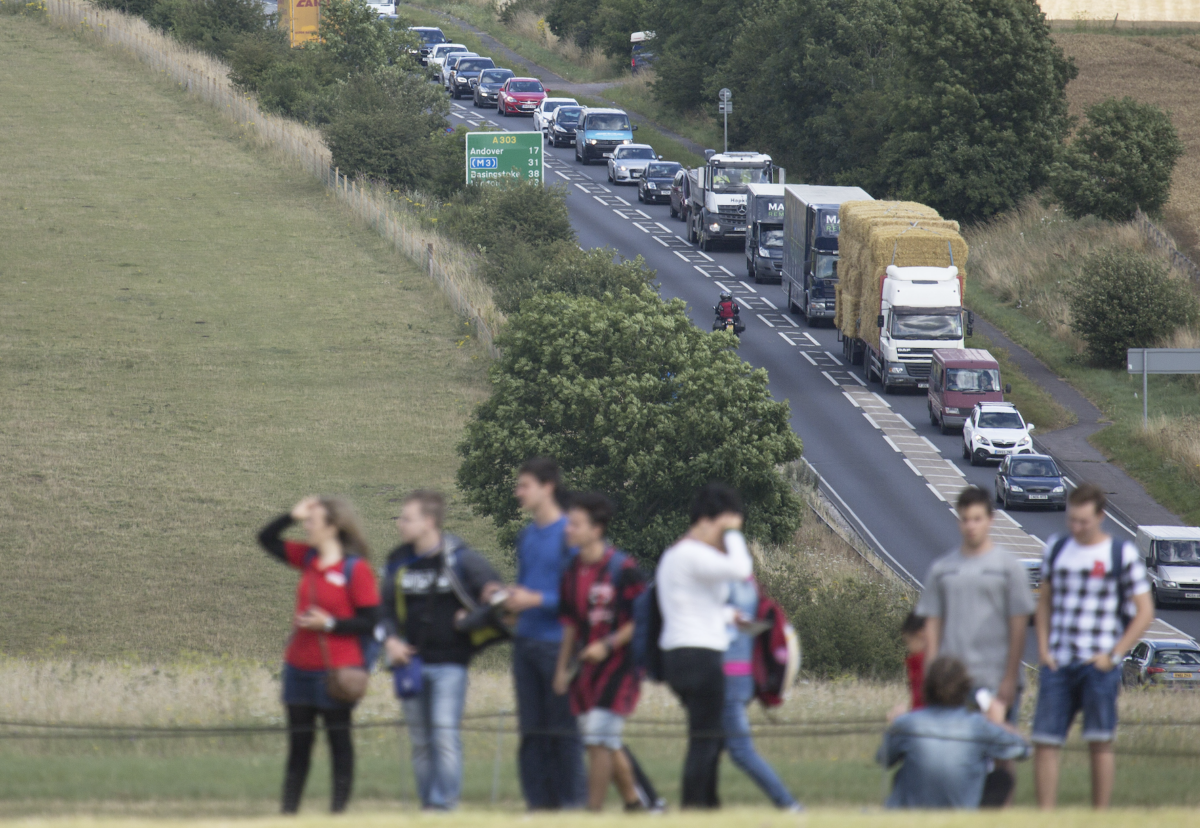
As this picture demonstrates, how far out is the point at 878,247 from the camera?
40438mm

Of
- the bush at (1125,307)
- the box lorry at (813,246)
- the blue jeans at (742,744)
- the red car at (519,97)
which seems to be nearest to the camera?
the blue jeans at (742,744)

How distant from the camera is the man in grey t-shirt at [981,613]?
8695 millimetres

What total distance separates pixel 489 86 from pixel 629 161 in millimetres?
16851

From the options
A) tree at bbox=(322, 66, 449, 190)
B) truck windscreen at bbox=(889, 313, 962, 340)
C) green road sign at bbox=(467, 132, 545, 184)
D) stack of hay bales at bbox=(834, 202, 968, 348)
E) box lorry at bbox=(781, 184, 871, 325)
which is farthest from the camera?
tree at bbox=(322, 66, 449, 190)

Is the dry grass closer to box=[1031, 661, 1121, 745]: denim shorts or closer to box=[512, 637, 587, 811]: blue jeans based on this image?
box=[1031, 661, 1121, 745]: denim shorts

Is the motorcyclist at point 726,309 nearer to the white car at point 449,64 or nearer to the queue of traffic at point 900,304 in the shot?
the queue of traffic at point 900,304

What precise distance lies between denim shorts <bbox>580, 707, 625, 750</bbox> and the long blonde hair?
5.11 ft

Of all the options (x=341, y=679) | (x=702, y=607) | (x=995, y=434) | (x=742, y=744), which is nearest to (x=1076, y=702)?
(x=742, y=744)

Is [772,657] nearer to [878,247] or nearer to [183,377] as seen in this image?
[878,247]

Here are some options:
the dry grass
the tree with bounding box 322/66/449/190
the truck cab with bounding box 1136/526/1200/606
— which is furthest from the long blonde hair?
the tree with bounding box 322/66/449/190

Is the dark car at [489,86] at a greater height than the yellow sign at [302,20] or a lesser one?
lesser

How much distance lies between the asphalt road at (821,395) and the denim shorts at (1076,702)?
22031 millimetres

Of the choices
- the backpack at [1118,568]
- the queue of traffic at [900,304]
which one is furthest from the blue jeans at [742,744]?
the queue of traffic at [900,304]

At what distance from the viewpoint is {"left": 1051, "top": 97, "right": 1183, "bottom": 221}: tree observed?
54.1 meters
